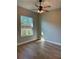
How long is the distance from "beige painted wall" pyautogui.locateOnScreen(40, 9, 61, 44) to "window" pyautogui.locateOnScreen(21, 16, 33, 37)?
1.14 metres

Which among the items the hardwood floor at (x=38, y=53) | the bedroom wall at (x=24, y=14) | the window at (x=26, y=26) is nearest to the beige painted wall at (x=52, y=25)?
the bedroom wall at (x=24, y=14)

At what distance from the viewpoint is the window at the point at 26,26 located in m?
6.03

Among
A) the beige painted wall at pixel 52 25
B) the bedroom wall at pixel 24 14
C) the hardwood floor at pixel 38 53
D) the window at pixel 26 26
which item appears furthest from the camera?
the window at pixel 26 26

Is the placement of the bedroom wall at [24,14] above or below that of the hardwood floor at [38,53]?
above

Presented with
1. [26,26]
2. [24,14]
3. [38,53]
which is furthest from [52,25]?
[38,53]

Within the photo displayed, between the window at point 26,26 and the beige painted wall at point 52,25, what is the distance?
44.8 inches

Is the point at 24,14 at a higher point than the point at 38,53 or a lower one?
higher

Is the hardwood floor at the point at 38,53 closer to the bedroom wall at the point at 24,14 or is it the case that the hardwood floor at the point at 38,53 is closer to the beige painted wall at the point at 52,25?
the bedroom wall at the point at 24,14

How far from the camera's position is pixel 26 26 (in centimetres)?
646

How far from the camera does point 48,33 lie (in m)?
6.74

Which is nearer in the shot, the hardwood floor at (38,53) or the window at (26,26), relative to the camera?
the hardwood floor at (38,53)

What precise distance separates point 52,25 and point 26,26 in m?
1.98

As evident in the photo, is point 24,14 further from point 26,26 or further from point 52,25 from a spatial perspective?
point 52,25

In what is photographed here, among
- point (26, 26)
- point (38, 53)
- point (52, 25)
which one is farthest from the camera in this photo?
point (26, 26)
